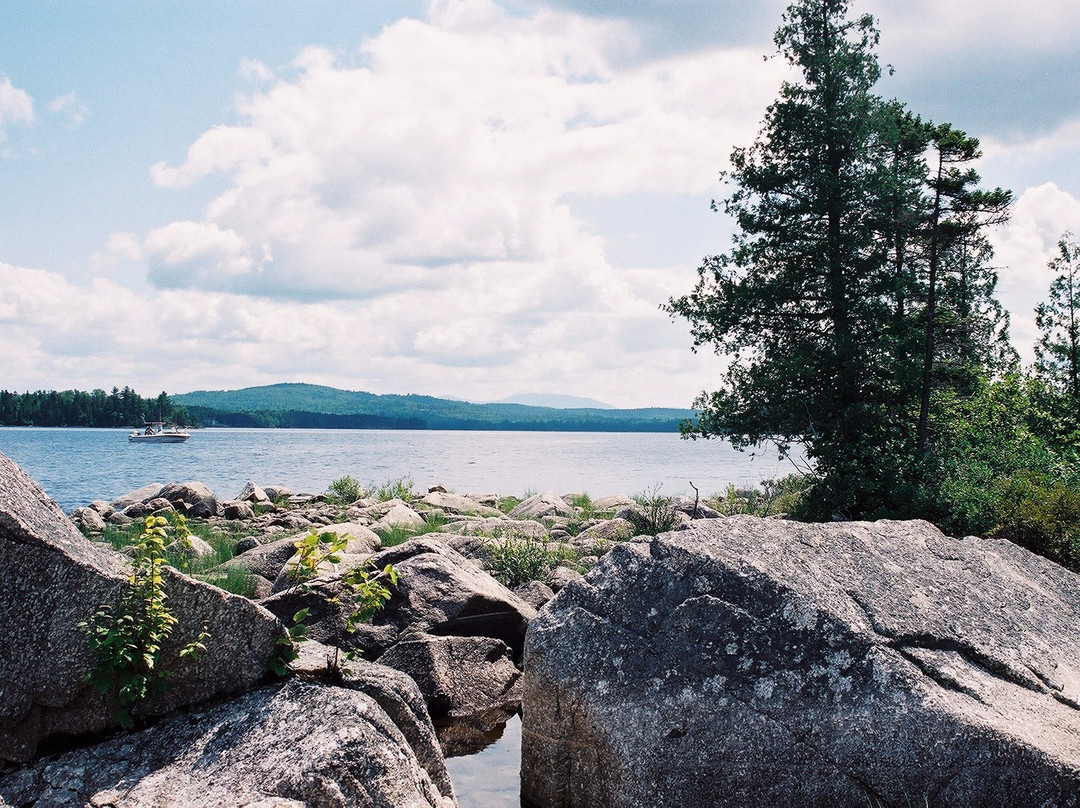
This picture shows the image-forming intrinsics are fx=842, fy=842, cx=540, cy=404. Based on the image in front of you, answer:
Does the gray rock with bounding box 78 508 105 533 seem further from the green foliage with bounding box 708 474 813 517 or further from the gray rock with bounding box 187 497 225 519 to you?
the green foliage with bounding box 708 474 813 517

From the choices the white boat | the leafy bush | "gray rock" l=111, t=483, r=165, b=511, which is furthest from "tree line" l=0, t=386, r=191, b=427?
the leafy bush

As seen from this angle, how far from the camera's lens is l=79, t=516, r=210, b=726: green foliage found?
197 inches

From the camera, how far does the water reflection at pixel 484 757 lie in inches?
265

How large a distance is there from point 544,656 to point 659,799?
4.12 feet

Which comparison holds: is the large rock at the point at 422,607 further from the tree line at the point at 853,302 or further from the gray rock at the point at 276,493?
the gray rock at the point at 276,493

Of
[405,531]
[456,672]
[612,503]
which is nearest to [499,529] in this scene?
[405,531]

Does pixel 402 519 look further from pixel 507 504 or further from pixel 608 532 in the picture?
pixel 507 504

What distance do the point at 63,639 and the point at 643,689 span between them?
12.2ft

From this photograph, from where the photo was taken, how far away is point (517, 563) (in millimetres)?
12641

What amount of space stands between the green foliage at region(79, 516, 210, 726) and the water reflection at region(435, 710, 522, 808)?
2716 mm

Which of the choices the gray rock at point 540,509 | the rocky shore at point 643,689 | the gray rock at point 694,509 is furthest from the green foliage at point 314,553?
the gray rock at point 540,509

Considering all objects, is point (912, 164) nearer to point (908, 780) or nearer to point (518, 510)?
point (518, 510)

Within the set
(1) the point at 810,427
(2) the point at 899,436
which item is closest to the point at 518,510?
(1) the point at 810,427

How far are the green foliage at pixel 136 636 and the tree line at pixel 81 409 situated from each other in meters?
136
